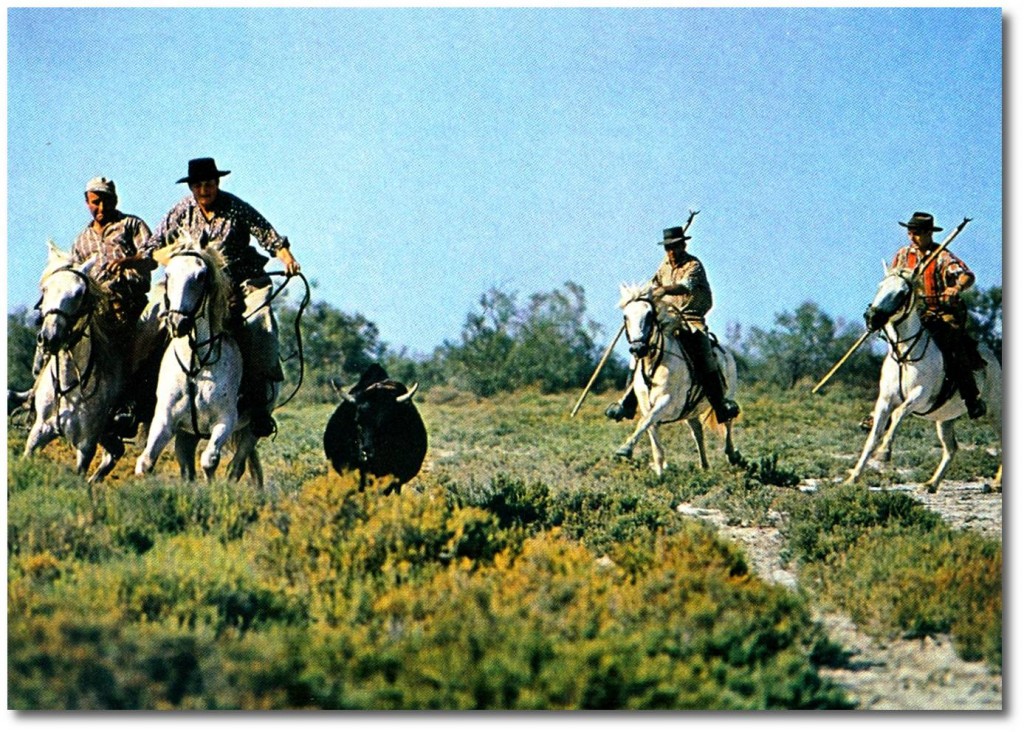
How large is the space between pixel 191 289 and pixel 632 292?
12.2ft

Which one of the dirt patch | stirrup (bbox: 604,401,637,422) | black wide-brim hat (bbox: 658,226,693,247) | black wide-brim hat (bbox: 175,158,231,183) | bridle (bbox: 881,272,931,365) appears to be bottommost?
the dirt patch

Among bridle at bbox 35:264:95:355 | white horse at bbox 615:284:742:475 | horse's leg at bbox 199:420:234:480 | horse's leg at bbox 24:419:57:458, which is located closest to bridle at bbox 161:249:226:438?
horse's leg at bbox 199:420:234:480

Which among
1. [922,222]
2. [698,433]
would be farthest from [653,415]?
[922,222]

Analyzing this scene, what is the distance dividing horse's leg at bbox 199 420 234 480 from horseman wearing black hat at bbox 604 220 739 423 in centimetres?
354

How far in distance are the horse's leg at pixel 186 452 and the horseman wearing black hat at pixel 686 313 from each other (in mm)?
3581

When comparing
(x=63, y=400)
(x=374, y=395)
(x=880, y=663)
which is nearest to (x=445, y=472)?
(x=374, y=395)

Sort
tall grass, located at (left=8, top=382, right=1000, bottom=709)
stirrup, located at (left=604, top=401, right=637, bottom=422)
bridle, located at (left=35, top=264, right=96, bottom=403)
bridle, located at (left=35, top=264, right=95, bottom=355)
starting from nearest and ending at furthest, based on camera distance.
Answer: tall grass, located at (left=8, top=382, right=1000, bottom=709) → bridle, located at (left=35, top=264, right=95, bottom=355) → bridle, located at (left=35, top=264, right=96, bottom=403) → stirrup, located at (left=604, top=401, right=637, bottom=422)

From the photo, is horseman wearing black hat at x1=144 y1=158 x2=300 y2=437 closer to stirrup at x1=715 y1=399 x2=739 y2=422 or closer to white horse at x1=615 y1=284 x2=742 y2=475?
white horse at x1=615 y1=284 x2=742 y2=475

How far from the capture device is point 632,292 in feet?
33.6

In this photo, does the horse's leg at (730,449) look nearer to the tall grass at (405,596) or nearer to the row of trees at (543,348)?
the row of trees at (543,348)

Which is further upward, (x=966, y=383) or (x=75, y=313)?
(x=75, y=313)

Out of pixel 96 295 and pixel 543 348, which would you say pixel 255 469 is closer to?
pixel 96 295

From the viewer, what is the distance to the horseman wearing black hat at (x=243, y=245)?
30.0 feet

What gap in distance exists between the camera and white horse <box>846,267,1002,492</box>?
32.6 ft
